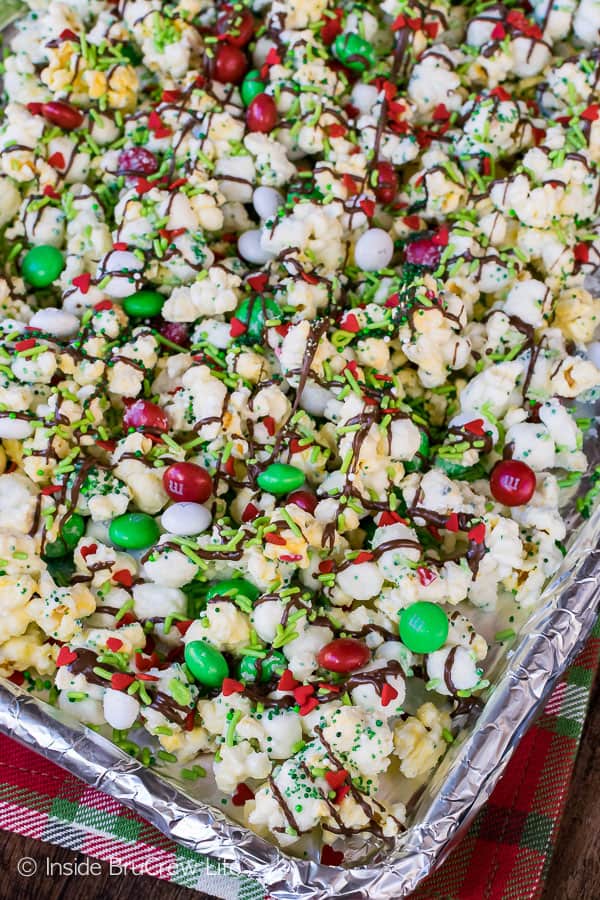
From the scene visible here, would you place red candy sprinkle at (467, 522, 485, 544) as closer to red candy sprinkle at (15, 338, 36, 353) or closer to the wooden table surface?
the wooden table surface

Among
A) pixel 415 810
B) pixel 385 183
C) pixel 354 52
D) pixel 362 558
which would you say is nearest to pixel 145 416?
pixel 362 558

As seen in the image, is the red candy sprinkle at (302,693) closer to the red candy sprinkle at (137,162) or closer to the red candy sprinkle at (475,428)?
the red candy sprinkle at (475,428)

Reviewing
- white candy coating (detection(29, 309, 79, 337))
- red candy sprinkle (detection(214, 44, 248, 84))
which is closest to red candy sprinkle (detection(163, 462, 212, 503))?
white candy coating (detection(29, 309, 79, 337))

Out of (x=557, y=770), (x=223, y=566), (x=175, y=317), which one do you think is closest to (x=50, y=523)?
(x=223, y=566)

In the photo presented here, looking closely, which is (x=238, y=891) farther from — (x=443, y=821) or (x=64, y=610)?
(x=64, y=610)

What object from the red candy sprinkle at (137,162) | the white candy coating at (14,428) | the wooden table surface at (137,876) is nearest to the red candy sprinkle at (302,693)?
the wooden table surface at (137,876)
